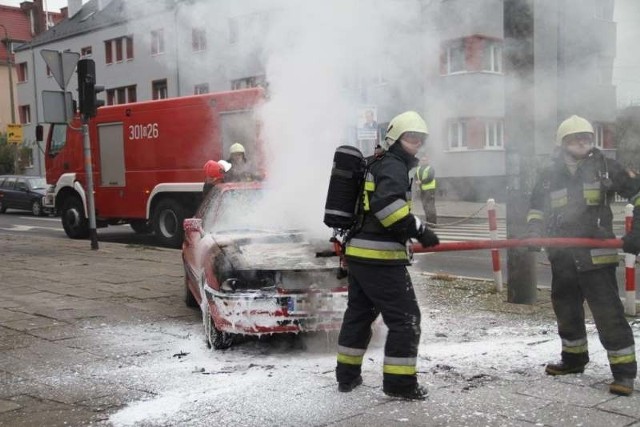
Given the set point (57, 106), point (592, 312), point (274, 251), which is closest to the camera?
point (592, 312)

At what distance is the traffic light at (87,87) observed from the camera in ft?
41.1

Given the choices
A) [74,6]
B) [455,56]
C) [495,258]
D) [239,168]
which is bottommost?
[495,258]

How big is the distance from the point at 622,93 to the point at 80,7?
7469mm

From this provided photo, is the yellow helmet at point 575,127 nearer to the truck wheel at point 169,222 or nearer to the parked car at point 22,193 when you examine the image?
the truck wheel at point 169,222

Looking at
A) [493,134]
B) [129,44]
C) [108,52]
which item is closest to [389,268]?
[493,134]

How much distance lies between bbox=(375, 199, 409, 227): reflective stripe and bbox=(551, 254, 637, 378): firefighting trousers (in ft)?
4.20

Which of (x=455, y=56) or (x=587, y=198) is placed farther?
(x=455, y=56)

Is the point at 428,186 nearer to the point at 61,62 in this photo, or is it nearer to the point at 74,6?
the point at 61,62

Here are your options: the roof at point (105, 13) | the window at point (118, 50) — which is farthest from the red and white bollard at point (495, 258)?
the window at point (118, 50)

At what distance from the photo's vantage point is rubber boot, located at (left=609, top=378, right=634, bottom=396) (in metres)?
4.44

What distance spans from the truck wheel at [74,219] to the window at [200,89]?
493 cm

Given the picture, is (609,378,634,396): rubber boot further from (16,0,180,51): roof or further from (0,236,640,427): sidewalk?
(16,0,180,51): roof

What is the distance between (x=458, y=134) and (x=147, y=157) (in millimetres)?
8298

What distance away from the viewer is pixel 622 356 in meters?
4.54
